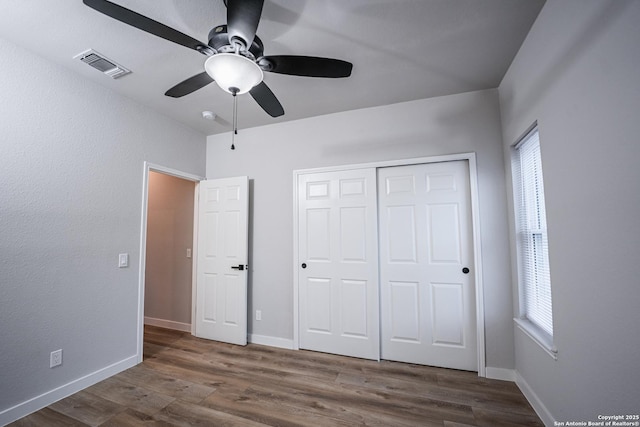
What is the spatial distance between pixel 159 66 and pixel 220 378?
2846mm

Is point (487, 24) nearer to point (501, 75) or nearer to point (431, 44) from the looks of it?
point (431, 44)

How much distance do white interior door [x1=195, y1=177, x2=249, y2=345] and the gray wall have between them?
414mm

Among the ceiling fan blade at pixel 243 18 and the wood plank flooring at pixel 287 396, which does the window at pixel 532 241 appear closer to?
the wood plank flooring at pixel 287 396

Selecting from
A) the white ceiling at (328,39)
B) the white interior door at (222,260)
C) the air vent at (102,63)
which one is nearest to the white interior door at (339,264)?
the white interior door at (222,260)

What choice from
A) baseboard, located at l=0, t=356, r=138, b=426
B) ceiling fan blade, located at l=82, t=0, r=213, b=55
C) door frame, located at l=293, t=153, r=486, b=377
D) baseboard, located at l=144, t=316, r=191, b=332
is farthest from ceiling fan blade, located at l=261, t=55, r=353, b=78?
baseboard, located at l=144, t=316, r=191, b=332

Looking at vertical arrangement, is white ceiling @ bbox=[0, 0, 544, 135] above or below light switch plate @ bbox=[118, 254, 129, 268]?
above

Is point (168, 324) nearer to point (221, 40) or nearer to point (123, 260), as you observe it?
point (123, 260)

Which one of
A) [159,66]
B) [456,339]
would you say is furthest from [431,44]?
[456,339]

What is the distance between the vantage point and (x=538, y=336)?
1827 mm

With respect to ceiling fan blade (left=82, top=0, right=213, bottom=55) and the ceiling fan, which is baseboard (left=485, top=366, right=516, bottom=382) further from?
ceiling fan blade (left=82, top=0, right=213, bottom=55)

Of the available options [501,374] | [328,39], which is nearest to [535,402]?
[501,374]

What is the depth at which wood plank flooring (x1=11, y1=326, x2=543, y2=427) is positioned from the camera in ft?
5.96

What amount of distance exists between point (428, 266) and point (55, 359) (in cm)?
339

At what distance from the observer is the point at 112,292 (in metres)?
2.47
